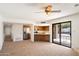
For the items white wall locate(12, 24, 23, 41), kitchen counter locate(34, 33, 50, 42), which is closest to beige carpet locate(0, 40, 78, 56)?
kitchen counter locate(34, 33, 50, 42)

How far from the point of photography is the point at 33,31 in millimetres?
10711

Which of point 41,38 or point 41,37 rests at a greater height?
point 41,37

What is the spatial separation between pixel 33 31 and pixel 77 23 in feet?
17.0

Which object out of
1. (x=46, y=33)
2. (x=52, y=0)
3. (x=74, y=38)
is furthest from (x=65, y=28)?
(x=52, y=0)

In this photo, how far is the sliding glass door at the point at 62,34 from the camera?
7.72 m

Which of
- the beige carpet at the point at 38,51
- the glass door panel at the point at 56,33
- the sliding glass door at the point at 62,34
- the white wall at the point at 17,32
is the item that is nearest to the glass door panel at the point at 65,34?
the sliding glass door at the point at 62,34

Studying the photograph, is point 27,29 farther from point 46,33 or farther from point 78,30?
point 78,30

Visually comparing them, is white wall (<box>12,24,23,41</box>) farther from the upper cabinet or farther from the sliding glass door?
the sliding glass door

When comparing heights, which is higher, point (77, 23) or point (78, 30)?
point (77, 23)

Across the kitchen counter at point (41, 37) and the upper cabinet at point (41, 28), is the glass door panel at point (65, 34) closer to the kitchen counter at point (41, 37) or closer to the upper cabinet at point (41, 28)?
the kitchen counter at point (41, 37)

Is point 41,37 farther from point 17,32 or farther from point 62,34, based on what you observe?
point 62,34

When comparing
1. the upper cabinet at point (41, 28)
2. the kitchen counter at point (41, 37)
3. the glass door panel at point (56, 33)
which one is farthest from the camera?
the upper cabinet at point (41, 28)

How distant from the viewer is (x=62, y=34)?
847 cm

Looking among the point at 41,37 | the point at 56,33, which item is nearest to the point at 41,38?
the point at 41,37
